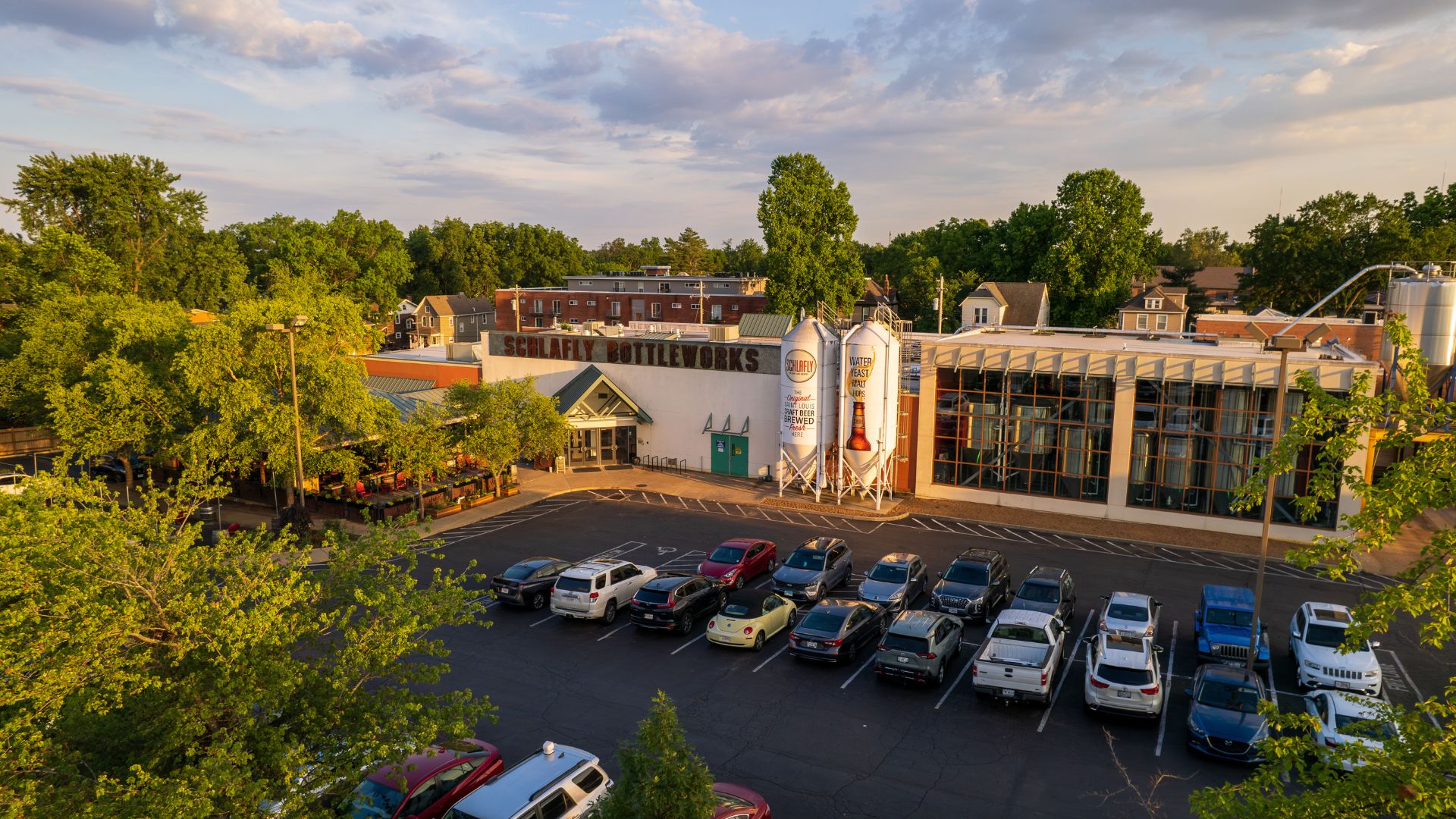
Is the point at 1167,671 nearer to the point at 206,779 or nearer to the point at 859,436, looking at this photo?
the point at 859,436

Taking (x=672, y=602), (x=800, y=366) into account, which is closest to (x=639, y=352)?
(x=800, y=366)

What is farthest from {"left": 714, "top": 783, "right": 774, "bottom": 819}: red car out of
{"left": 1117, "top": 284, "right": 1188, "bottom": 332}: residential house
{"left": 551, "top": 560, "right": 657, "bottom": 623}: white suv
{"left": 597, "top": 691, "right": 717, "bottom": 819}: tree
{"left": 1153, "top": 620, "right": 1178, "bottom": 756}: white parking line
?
{"left": 1117, "top": 284, "right": 1188, "bottom": 332}: residential house

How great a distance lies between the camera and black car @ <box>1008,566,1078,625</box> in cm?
2239

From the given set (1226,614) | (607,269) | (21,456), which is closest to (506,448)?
(1226,614)

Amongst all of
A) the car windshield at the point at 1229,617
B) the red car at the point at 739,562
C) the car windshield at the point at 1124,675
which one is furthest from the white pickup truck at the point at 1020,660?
the red car at the point at 739,562

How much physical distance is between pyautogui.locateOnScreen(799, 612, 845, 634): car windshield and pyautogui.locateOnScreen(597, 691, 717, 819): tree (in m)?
11.4

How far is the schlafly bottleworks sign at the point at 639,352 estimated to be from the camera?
41.2m

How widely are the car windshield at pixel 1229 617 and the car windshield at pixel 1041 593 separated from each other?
3.53 m

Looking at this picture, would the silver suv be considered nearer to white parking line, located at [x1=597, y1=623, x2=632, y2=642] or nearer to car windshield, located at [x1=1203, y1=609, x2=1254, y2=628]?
car windshield, located at [x1=1203, y1=609, x2=1254, y2=628]

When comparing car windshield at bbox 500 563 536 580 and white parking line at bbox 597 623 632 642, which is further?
car windshield at bbox 500 563 536 580

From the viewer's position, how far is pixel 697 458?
43750mm

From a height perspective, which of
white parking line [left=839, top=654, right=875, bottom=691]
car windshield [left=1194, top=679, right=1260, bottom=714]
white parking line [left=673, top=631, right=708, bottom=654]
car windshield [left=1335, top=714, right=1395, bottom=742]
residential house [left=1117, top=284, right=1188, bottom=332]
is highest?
residential house [left=1117, top=284, right=1188, bottom=332]

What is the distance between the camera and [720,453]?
43.0 meters

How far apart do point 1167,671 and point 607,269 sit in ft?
370
